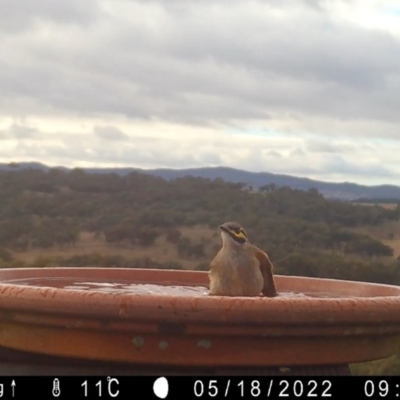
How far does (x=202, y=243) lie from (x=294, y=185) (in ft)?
8.90

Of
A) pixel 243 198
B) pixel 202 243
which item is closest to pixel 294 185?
pixel 243 198

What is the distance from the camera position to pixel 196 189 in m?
21.4

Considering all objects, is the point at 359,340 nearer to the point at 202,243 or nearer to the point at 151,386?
the point at 151,386

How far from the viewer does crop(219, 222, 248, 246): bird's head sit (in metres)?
3.95

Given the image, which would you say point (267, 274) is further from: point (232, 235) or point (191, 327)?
point (191, 327)

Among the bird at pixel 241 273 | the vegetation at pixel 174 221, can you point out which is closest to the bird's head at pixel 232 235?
the bird at pixel 241 273

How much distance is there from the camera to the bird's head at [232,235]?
13.0 ft

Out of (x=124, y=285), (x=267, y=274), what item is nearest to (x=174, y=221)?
(x=124, y=285)

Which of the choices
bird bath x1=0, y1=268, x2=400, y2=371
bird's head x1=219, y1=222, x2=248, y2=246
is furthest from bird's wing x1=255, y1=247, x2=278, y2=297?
bird bath x1=0, y1=268, x2=400, y2=371

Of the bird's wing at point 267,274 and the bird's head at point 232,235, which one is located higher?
the bird's head at point 232,235

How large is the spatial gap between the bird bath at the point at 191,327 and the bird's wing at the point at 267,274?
81 cm

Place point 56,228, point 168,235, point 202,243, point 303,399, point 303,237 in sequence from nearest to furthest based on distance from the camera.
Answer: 1. point 303,399
2. point 303,237
3. point 202,243
4. point 168,235
5. point 56,228

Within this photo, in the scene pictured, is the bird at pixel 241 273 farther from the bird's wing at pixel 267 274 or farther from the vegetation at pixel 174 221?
the vegetation at pixel 174 221

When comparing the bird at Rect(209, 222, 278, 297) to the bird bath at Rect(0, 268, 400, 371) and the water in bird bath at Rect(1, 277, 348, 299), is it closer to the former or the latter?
the water in bird bath at Rect(1, 277, 348, 299)
